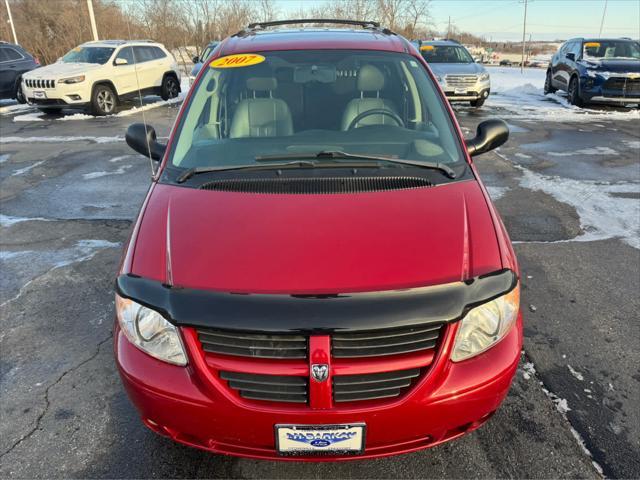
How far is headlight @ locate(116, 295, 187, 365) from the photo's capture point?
1885 millimetres

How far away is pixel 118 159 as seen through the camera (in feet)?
27.3

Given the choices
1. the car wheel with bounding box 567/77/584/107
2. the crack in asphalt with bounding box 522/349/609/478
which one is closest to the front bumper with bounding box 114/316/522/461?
the crack in asphalt with bounding box 522/349/609/478

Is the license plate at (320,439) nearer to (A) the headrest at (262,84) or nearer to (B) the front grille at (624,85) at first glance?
(A) the headrest at (262,84)

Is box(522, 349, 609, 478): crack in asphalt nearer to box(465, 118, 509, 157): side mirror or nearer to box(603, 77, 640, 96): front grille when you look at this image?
box(465, 118, 509, 157): side mirror

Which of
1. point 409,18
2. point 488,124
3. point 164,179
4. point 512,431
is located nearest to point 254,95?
point 164,179

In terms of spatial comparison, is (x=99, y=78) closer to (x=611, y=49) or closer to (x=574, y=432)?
(x=574, y=432)

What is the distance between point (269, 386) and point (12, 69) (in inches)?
651

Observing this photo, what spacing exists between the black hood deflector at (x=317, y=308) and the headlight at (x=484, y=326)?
70mm

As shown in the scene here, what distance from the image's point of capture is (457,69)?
44.0 ft

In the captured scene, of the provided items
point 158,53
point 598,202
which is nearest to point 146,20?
point 158,53

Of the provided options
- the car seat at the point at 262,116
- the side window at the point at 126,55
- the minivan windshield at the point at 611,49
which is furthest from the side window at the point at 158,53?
the car seat at the point at 262,116

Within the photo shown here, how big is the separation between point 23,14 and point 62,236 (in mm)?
31130

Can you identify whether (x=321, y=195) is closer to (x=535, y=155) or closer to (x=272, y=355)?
(x=272, y=355)

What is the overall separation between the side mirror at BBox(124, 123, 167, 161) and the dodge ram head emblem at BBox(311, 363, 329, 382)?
6.46ft
